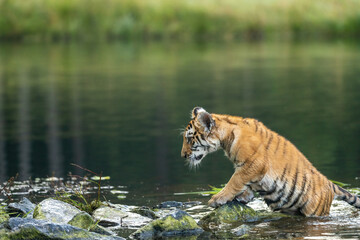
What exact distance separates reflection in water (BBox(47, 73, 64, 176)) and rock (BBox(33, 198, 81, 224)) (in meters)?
1.28

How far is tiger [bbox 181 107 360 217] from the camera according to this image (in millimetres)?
10727

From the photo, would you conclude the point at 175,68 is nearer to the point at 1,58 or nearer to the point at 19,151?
the point at 1,58

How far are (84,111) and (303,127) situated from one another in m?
8.82

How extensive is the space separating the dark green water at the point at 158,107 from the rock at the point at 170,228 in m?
2.97

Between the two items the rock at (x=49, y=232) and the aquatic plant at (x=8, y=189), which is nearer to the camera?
the rock at (x=49, y=232)

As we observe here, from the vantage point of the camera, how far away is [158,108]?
26.6 metres

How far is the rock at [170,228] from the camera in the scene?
1012cm

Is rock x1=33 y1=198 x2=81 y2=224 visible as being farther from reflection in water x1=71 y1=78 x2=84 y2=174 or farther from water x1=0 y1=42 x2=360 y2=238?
reflection in water x1=71 y1=78 x2=84 y2=174

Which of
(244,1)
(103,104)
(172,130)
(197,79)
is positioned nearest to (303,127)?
(172,130)

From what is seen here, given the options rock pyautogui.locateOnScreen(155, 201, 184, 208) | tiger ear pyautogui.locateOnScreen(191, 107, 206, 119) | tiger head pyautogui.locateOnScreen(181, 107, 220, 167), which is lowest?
rock pyautogui.locateOnScreen(155, 201, 184, 208)

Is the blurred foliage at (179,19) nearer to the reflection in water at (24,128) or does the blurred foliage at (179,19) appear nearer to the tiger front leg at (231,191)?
the reflection in water at (24,128)

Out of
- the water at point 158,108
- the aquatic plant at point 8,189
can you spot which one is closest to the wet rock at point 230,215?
the water at point 158,108

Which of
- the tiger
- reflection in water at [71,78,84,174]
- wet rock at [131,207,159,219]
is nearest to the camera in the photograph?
the tiger

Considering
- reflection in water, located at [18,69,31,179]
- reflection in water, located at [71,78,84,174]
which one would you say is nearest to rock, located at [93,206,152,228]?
reflection in water, located at [18,69,31,179]
